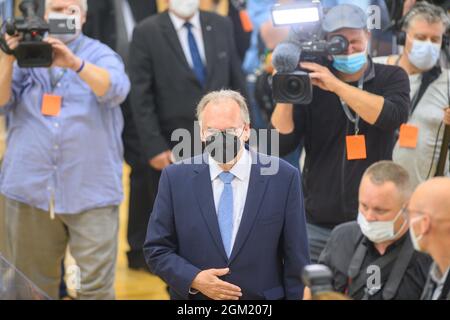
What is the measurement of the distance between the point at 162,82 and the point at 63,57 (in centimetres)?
102

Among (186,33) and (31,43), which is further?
(186,33)

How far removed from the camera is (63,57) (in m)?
5.22

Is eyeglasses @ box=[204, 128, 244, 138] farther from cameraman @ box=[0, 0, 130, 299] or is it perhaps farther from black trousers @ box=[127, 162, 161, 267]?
black trousers @ box=[127, 162, 161, 267]

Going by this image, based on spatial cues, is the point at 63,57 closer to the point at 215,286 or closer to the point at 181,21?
the point at 181,21

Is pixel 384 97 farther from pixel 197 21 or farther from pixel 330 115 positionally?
pixel 197 21

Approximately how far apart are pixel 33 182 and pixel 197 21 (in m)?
1.49

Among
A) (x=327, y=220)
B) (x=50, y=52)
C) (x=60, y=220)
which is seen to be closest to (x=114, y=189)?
(x=60, y=220)

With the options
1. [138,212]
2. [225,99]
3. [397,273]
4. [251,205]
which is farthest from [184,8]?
[397,273]

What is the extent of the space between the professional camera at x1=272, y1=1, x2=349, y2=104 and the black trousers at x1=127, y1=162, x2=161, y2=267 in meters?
2.25

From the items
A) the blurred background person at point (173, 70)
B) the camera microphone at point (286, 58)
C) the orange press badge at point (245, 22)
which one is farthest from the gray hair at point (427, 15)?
the orange press badge at point (245, 22)

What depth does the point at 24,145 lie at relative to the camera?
546 cm

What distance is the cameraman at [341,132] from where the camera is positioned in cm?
502

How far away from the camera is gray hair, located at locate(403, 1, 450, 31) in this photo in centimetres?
541

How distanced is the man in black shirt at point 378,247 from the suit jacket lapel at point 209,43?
1.95 metres
